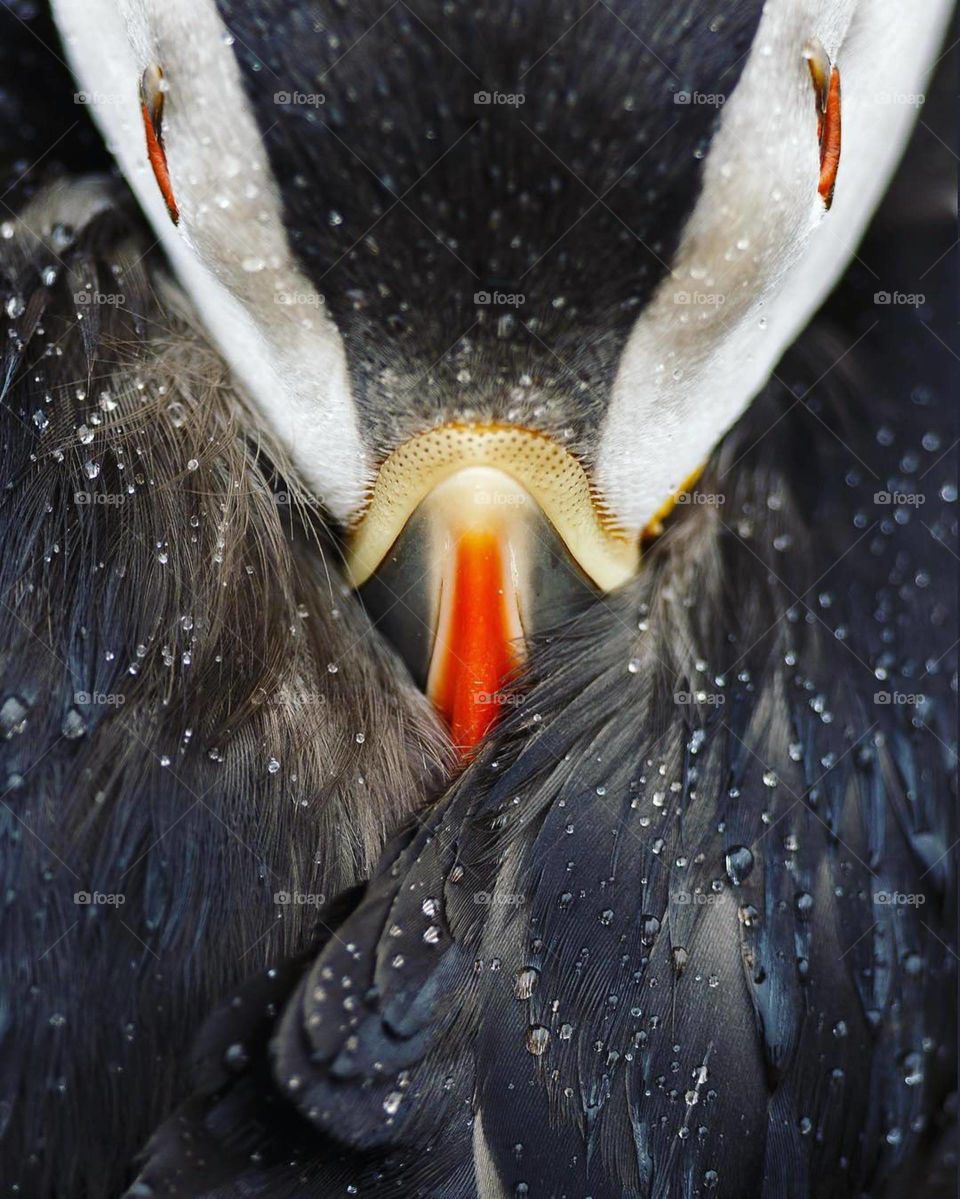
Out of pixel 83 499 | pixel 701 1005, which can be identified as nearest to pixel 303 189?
pixel 83 499

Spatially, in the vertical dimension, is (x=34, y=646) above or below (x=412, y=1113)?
above

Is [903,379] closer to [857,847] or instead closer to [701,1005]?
[857,847]

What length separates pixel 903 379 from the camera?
75 cm

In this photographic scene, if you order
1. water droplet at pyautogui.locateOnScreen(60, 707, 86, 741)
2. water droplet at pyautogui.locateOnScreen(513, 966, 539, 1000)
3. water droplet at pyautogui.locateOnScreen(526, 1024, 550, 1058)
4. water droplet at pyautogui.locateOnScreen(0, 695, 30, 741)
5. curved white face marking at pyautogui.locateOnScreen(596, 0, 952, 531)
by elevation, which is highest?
curved white face marking at pyautogui.locateOnScreen(596, 0, 952, 531)

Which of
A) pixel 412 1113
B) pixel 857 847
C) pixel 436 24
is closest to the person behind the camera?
pixel 436 24

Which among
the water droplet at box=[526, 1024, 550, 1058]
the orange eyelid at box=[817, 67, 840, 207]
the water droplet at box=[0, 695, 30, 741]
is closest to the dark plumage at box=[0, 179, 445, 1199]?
the water droplet at box=[0, 695, 30, 741]

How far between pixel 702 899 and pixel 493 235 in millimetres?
360

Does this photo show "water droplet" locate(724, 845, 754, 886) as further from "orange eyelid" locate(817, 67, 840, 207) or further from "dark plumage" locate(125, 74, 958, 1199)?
"orange eyelid" locate(817, 67, 840, 207)

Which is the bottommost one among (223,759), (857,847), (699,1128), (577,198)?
(699,1128)

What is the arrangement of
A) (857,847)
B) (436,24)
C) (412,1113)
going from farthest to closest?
1. (857,847)
2. (412,1113)
3. (436,24)

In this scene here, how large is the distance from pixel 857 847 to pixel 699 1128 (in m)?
0.18

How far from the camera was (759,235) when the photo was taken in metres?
0.60

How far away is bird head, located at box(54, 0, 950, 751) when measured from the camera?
50 centimetres

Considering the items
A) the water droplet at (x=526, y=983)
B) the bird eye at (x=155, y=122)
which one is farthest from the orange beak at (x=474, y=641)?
the bird eye at (x=155, y=122)
